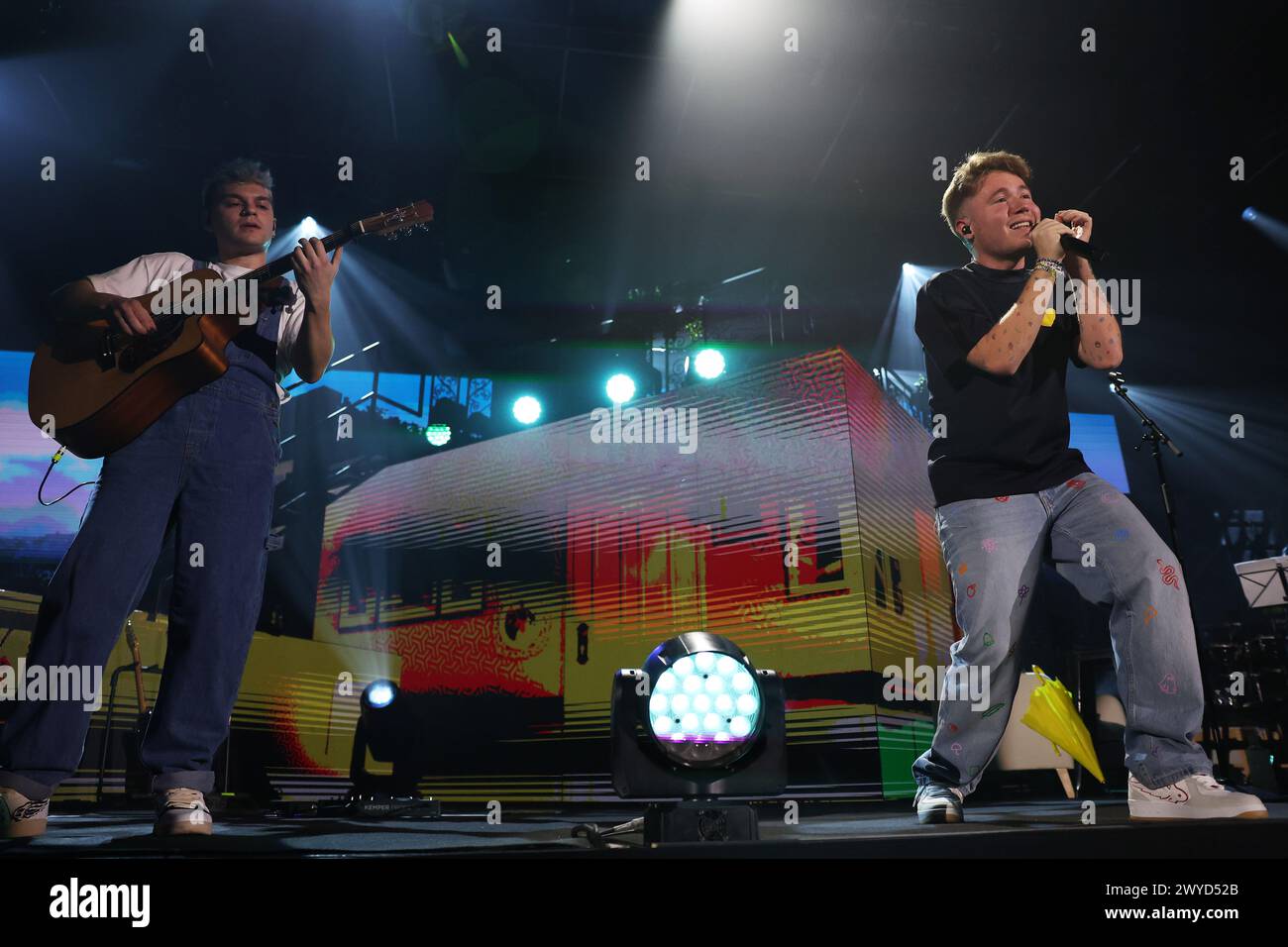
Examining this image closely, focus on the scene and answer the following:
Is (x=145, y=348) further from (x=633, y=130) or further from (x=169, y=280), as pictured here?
(x=633, y=130)

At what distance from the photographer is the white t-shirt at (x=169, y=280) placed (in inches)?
80.7

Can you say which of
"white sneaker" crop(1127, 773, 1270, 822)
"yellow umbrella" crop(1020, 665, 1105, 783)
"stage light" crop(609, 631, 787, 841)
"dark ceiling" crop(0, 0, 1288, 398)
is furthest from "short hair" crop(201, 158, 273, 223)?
"yellow umbrella" crop(1020, 665, 1105, 783)

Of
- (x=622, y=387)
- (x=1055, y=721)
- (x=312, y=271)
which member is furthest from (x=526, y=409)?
(x=312, y=271)

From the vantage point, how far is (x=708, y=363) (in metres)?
7.95

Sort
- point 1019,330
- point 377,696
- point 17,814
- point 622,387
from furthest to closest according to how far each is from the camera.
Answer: point 622,387, point 377,696, point 1019,330, point 17,814

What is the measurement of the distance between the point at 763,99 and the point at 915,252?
7.62 feet

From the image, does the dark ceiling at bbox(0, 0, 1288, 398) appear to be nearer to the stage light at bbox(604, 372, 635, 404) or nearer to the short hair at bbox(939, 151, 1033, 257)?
the stage light at bbox(604, 372, 635, 404)

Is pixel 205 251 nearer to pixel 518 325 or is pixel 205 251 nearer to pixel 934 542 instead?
pixel 518 325

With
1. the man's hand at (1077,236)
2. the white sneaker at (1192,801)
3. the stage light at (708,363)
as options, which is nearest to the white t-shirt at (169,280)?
the man's hand at (1077,236)

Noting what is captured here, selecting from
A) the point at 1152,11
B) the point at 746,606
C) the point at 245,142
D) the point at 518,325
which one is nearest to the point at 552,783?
the point at 746,606

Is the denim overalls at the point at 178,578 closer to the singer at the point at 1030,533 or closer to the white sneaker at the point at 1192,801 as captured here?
the singer at the point at 1030,533

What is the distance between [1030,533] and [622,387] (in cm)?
645

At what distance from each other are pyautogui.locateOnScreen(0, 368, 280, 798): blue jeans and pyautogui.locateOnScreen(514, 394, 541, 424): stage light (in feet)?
21.2

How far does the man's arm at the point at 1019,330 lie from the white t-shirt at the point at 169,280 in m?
1.67
